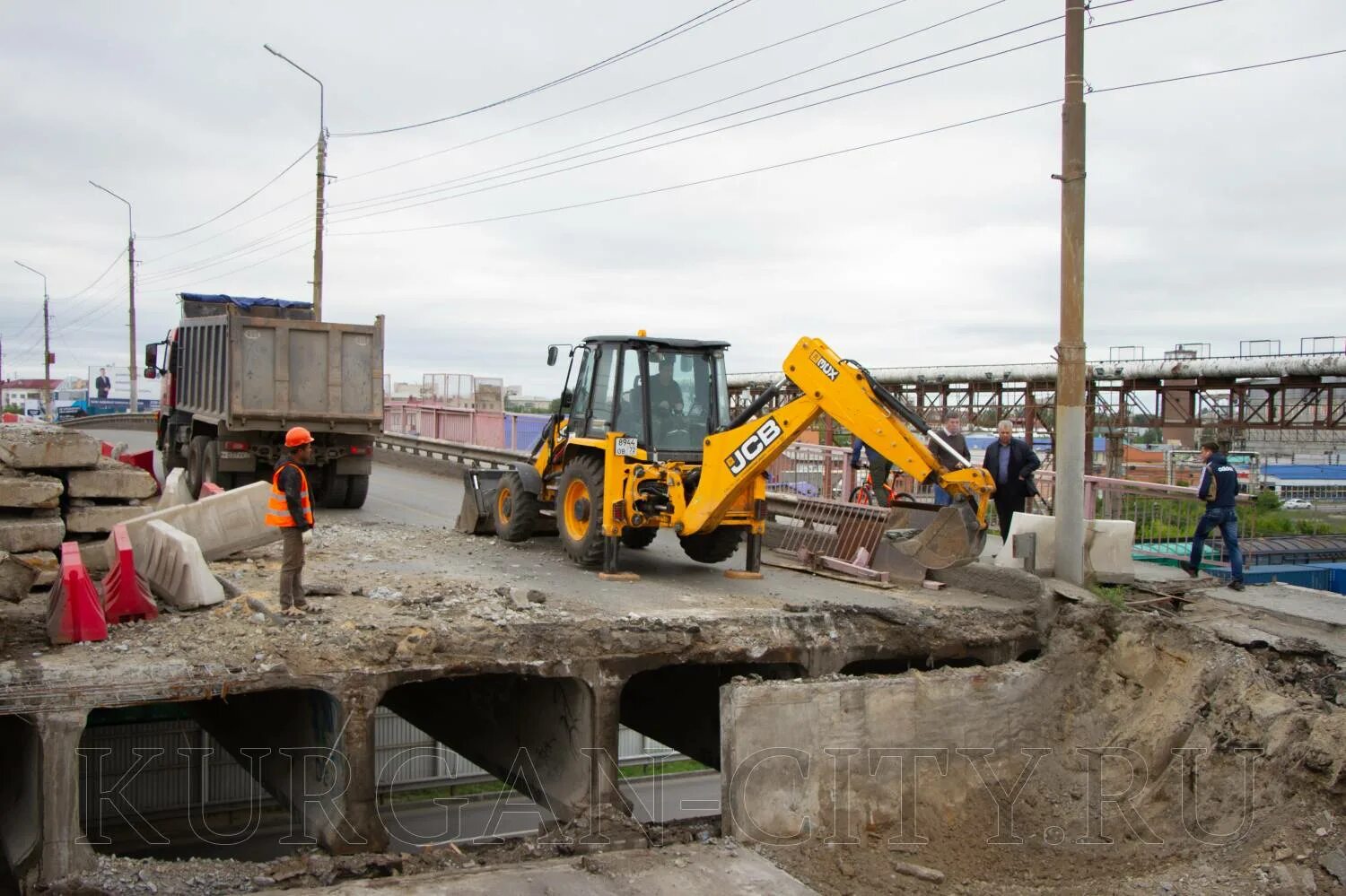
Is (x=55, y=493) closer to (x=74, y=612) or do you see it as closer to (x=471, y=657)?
(x=74, y=612)

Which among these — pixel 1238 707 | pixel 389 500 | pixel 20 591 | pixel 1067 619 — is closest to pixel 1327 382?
pixel 1067 619

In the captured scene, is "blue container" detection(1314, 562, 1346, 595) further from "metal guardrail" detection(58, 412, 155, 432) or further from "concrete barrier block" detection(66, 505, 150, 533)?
"metal guardrail" detection(58, 412, 155, 432)

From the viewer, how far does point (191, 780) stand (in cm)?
1706

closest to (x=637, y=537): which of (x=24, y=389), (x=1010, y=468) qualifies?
(x=1010, y=468)

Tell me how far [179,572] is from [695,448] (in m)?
4.94

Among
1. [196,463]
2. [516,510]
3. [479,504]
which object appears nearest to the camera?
[516,510]

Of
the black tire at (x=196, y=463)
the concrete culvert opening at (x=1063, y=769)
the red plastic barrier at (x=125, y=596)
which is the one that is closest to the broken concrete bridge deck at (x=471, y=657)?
the red plastic barrier at (x=125, y=596)

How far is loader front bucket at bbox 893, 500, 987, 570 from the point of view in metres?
9.95

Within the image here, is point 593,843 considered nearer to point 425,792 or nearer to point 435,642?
point 435,642

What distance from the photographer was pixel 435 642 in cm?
836

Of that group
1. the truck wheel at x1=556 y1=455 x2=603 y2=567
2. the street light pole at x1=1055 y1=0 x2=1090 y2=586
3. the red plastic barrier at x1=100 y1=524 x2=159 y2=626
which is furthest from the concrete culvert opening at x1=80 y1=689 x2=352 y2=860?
the street light pole at x1=1055 y1=0 x2=1090 y2=586

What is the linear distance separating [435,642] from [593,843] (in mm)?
1957

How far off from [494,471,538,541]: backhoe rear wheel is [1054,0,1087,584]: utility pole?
5.86m

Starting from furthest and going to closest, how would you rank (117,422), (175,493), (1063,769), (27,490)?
1. (117,422)
2. (175,493)
3. (27,490)
4. (1063,769)
